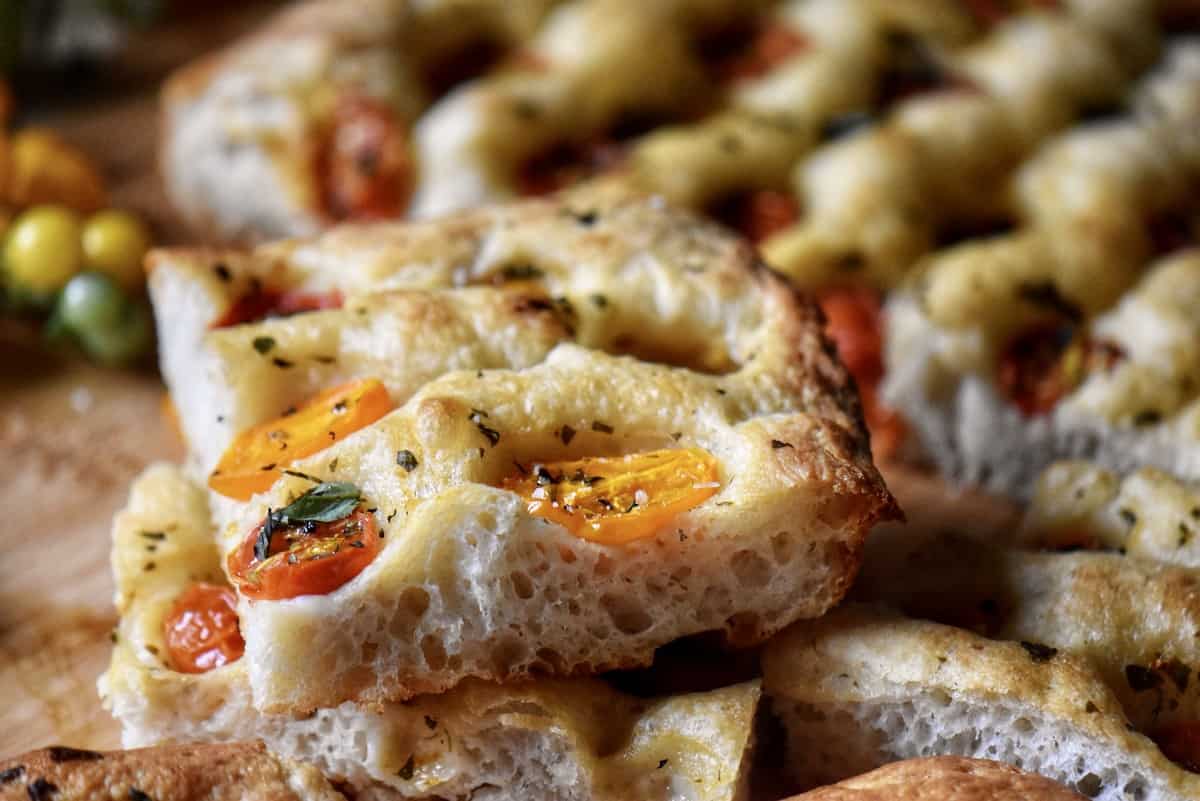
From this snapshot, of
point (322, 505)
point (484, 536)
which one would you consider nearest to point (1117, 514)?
point (484, 536)

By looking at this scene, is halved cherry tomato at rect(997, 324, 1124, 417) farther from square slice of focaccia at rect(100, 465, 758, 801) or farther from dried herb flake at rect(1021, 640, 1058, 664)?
square slice of focaccia at rect(100, 465, 758, 801)

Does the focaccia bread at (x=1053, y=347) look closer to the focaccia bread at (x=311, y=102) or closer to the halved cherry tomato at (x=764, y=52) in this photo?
the halved cherry tomato at (x=764, y=52)

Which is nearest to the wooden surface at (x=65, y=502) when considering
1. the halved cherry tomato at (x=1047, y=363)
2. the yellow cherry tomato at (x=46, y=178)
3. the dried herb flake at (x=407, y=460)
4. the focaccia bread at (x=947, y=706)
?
the yellow cherry tomato at (x=46, y=178)

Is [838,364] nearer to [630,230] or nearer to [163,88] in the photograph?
[630,230]

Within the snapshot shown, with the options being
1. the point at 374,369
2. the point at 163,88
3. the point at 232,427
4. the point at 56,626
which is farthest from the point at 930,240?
the point at 163,88

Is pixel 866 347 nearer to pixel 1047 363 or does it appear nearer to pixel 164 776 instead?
pixel 1047 363

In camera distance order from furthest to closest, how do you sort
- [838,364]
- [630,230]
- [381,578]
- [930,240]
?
[930,240]
[630,230]
[838,364]
[381,578]

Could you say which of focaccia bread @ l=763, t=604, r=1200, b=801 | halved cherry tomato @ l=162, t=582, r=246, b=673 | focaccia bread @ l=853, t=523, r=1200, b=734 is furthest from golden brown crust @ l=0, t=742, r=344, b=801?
focaccia bread @ l=853, t=523, r=1200, b=734
